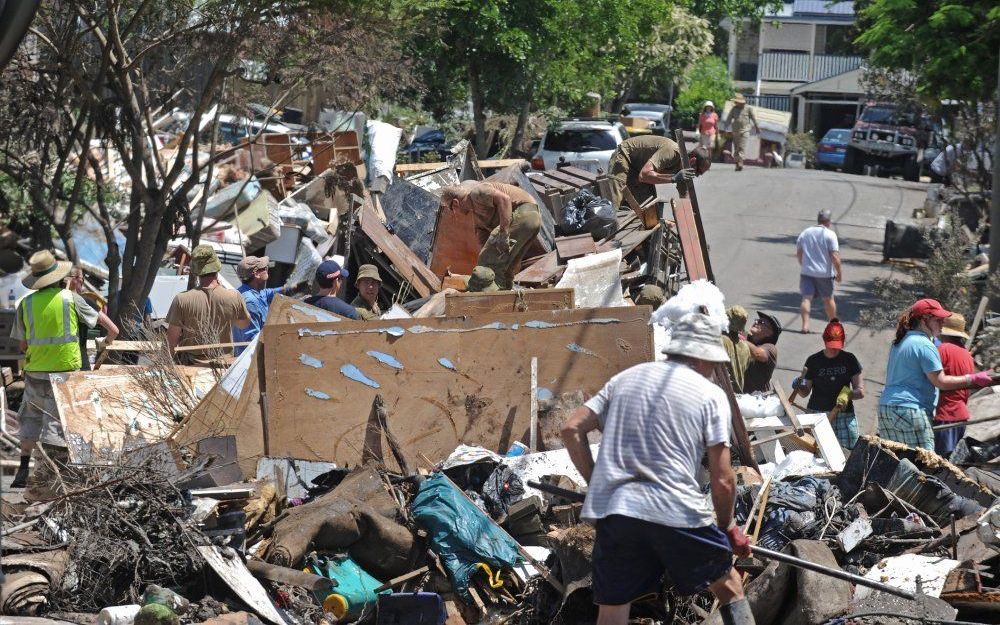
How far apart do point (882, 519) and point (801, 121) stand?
41.4m

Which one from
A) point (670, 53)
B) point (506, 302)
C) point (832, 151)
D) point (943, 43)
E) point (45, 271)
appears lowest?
point (832, 151)

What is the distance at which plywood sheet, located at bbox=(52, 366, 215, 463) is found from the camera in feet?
23.2

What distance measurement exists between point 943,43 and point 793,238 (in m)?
5.77

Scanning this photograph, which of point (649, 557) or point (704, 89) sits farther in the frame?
point (704, 89)

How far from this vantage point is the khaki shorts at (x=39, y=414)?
771 centimetres

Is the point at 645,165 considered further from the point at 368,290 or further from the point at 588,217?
the point at 368,290

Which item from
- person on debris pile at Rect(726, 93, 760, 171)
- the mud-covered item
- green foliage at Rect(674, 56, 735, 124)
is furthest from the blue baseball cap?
green foliage at Rect(674, 56, 735, 124)

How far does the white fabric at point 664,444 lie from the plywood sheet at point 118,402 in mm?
3605

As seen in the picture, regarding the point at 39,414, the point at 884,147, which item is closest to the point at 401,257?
the point at 39,414

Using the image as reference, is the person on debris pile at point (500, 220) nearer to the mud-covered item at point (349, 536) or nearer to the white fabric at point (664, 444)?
the mud-covered item at point (349, 536)

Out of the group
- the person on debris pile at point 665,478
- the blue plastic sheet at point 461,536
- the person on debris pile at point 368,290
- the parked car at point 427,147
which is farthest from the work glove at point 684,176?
the parked car at point 427,147

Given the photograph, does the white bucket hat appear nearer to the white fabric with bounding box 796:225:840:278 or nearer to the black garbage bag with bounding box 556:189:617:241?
the black garbage bag with bounding box 556:189:617:241

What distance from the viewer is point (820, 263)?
13594 millimetres

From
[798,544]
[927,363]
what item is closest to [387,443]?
[798,544]
